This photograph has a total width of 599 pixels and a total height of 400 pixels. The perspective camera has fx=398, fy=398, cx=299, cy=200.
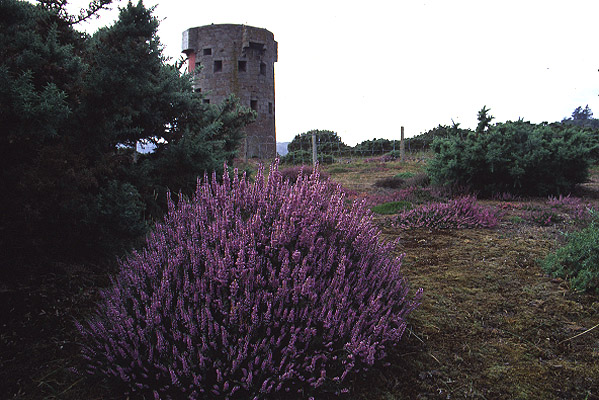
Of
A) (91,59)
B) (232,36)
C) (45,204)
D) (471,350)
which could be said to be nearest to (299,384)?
(471,350)

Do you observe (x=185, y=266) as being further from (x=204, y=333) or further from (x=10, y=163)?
(x=10, y=163)

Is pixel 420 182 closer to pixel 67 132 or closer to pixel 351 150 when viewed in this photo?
pixel 67 132

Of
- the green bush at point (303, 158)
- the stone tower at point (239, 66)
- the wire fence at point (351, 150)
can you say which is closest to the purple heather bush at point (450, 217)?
the wire fence at point (351, 150)

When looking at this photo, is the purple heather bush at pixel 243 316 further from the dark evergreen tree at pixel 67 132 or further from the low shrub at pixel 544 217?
the low shrub at pixel 544 217

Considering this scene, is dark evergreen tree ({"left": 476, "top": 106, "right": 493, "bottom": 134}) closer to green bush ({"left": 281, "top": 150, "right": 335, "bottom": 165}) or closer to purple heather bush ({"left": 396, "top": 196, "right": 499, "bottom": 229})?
purple heather bush ({"left": 396, "top": 196, "right": 499, "bottom": 229})

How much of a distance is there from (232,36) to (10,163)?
100 feet

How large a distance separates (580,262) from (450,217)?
2.21 meters

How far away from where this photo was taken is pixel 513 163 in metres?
8.32

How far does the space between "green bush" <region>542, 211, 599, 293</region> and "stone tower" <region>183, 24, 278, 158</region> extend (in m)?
27.0

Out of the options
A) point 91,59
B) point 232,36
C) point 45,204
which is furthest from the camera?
point 232,36

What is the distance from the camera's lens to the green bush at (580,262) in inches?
125

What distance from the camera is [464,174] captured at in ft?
28.2

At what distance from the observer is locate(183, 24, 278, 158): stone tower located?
30500 millimetres

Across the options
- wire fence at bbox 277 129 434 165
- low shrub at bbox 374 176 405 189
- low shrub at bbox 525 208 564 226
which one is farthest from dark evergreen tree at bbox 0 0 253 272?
wire fence at bbox 277 129 434 165
